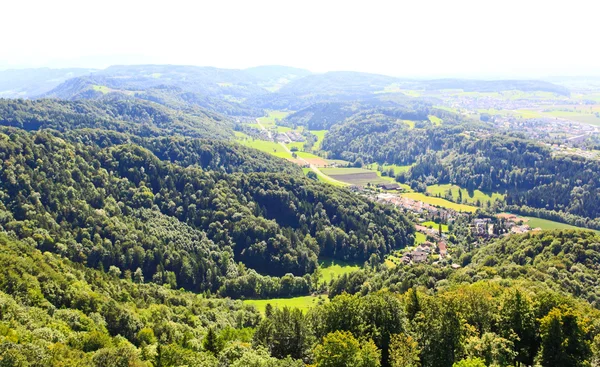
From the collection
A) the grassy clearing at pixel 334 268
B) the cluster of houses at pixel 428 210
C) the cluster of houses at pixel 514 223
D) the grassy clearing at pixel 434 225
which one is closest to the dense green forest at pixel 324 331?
the grassy clearing at pixel 334 268

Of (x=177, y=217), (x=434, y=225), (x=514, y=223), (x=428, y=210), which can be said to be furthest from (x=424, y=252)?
(x=177, y=217)

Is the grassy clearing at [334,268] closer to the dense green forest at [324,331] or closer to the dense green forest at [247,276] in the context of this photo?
the dense green forest at [247,276]

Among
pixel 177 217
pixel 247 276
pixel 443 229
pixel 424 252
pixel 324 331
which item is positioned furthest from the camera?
pixel 443 229

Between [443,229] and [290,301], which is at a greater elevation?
[290,301]

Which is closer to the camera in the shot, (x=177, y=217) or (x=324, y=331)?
(x=324, y=331)

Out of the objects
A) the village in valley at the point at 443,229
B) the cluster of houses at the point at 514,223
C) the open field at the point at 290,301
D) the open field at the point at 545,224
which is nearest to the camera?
the open field at the point at 290,301

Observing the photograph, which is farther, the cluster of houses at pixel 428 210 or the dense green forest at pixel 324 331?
the cluster of houses at pixel 428 210

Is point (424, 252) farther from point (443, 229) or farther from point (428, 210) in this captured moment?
point (428, 210)

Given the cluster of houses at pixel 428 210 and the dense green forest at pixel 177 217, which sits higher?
the dense green forest at pixel 177 217

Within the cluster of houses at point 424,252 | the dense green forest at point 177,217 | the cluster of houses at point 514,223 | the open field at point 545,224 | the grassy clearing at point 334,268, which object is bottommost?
the grassy clearing at point 334,268
